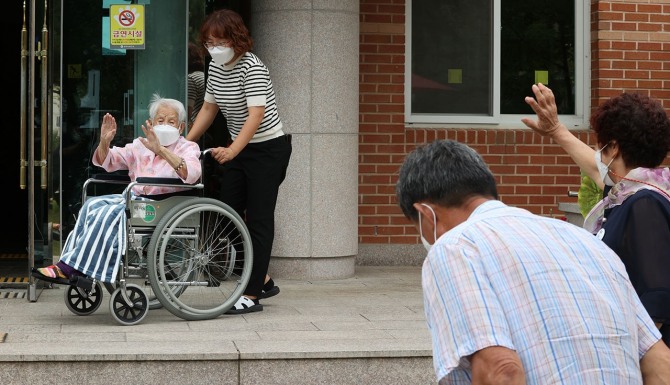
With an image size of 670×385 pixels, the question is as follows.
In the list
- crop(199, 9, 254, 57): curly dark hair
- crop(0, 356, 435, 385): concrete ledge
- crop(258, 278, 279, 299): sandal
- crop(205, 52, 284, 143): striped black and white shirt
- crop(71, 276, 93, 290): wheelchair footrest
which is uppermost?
crop(199, 9, 254, 57): curly dark hair

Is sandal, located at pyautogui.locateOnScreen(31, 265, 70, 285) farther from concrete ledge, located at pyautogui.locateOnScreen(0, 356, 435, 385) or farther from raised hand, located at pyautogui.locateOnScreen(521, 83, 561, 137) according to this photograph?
raised hand, located at pyautogui.locateOnScreen(521, 83, 561, 137)

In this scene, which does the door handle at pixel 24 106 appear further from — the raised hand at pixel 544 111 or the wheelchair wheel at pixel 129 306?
the raised hand at pixel 544 111

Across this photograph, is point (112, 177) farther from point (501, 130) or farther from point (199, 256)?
point (501, 130)

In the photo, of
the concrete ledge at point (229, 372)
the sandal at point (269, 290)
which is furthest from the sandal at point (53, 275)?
the sandal at point (269, 290)

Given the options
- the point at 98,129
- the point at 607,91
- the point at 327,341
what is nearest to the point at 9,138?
the point at 98,129

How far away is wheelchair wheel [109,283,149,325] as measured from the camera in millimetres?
6863

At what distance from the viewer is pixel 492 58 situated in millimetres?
10234

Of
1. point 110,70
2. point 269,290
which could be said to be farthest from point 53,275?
point 110,70

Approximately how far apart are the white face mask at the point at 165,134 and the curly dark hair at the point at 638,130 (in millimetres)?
3610

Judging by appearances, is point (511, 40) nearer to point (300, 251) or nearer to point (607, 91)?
point (607, 91)

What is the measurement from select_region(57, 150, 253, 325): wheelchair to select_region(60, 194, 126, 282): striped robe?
0.05 m

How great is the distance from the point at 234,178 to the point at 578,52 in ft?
13.4

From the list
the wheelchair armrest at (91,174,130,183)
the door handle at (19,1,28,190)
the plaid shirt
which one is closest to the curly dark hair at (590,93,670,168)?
the plaid shirt

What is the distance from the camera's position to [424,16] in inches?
401
